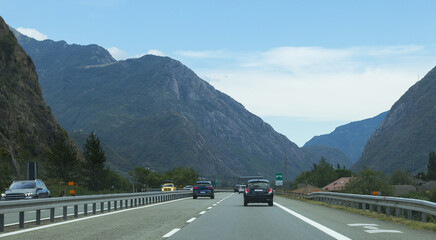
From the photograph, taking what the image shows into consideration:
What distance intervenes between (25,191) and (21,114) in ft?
285

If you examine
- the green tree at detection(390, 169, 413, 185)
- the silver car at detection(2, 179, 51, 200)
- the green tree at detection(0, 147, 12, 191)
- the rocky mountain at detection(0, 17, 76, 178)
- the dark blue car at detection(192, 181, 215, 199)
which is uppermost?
the rocky mountain at detection(0, 17, 76, 178)

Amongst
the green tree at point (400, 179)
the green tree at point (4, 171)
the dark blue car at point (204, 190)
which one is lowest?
the green tree at point (400, 179)

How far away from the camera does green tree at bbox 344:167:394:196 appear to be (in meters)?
128

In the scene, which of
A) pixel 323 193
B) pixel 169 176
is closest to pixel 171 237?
pixel 323 193

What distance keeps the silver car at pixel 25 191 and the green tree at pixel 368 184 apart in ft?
347

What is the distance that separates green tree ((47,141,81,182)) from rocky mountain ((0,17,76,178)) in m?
2.84

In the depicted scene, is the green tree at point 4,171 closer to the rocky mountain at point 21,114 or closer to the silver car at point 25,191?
the rocky mountain at point 21,114

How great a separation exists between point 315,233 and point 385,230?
2016 mm

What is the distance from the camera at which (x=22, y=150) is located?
340 feet

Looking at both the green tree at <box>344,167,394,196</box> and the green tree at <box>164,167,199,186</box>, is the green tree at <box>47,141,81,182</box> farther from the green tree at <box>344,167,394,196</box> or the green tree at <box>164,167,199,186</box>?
the green tree at <box>164,167,199,186</box>

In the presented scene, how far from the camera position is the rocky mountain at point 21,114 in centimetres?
10044

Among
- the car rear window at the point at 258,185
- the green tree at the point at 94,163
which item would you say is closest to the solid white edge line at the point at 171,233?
the car rear window at the point at 258,185

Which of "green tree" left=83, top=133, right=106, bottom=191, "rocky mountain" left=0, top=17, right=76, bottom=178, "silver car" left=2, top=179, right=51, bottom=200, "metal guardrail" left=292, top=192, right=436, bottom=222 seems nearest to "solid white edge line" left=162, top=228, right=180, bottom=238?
"metal guardrail" left=292, top=192, right=436, bottom=222

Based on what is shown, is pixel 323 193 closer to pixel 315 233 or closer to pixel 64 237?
pixel 315 233
